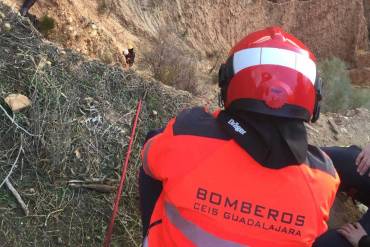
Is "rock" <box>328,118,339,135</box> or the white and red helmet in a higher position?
the white and red helmet

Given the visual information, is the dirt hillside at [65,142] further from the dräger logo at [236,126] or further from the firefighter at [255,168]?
the dräger logo at [236,126]

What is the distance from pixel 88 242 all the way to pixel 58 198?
0.31 m

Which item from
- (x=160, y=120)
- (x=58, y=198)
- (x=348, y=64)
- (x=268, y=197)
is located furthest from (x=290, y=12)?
(x=268, y=197)

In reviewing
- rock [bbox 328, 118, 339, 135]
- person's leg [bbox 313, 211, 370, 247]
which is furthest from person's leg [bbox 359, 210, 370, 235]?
rock [bbox 328, 118, 339, 135]

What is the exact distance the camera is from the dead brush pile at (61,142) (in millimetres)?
3162

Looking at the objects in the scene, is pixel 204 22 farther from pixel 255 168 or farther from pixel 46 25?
pixel 255 168

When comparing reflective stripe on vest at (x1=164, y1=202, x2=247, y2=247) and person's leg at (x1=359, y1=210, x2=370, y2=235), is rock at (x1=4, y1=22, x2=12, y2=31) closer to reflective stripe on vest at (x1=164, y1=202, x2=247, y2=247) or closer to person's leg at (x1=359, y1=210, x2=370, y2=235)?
reflective stripe on vest at (x1=164, y1=202, x2=247, y2=247)

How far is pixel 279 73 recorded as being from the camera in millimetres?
2066

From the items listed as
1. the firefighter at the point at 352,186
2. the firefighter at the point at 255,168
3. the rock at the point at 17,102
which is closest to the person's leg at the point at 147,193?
the firefighter at the point at 255,168

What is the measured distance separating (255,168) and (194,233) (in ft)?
1.10

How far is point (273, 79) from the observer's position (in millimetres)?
2049

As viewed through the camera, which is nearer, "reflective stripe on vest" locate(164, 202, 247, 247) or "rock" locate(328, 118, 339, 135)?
"reflective stripe on vest" locate(164, 202, 247, 247)

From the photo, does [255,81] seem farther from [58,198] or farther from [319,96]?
A: [58,198]

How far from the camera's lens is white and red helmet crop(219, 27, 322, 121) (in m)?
2.02
